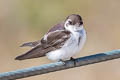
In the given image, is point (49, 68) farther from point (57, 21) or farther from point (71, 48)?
point (57, 21)

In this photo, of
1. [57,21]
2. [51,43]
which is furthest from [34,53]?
[57,21]

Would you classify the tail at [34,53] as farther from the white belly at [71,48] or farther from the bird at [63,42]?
the white belly at [71,48]

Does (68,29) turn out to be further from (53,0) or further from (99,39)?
(53,0)

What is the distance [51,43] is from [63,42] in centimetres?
18

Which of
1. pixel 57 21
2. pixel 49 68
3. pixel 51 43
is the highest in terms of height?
pixel 57 21

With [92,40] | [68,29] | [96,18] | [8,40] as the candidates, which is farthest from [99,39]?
[68,29]

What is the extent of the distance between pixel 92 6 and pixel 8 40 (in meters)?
1.63

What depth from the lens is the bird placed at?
451 cm

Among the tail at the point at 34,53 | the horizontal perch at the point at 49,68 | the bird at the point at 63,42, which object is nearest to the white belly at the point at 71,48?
the bird at the point at 63,42

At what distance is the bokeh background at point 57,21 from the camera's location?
290 inches

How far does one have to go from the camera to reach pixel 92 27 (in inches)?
334

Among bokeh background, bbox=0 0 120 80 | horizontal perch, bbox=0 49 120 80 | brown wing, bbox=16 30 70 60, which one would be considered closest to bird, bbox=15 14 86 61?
brown wing, bbox=16 30 70 60

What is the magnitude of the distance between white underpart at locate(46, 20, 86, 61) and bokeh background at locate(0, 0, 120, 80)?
102 inches

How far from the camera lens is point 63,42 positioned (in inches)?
181
